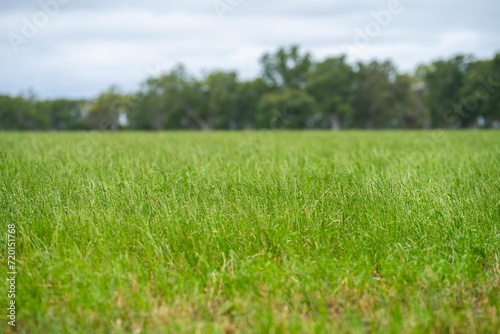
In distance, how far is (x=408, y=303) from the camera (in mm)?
3137

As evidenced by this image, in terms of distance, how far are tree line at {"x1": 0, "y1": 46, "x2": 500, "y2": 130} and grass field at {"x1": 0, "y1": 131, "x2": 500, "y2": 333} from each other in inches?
1898

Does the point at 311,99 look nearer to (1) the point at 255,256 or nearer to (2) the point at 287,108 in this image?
(2) the point at 287,108

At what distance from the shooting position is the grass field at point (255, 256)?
3010mm

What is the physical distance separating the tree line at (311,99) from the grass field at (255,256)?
48.2 metres

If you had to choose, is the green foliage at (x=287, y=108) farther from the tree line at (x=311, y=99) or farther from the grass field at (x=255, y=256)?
the grass field at (x=255, y=256)

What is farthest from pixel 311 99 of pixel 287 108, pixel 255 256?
pixel 255 256

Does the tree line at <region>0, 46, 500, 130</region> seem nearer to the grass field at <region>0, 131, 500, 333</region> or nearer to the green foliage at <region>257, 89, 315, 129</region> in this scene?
the green foliage at <region>257, 89, 315, 129</region>

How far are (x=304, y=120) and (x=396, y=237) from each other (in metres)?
63.1

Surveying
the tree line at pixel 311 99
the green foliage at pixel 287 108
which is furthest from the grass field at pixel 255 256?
the green foliage at pixel 287 108

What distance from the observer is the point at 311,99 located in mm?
62938

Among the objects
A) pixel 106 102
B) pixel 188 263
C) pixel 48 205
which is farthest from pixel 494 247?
pixel 106 102

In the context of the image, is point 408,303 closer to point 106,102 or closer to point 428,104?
point 428,104

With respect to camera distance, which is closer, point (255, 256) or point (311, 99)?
point (255, 256)

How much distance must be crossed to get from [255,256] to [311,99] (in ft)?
201
